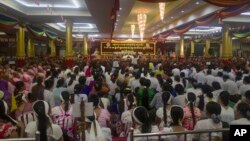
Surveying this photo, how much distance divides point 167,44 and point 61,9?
24004 millimetres

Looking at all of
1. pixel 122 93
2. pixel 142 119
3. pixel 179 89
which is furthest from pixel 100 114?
pixel 122 93

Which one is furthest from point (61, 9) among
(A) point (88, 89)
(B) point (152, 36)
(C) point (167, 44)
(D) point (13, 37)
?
(C) point (167, 44)

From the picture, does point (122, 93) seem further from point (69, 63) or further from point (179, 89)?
point (69, 63)

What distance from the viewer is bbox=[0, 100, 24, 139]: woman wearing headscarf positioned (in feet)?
13.1

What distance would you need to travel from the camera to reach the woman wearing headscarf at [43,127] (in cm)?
394

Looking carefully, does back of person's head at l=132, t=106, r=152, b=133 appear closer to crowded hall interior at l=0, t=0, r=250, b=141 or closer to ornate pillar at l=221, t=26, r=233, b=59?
crowded hall interior at l=0, t=0, r=250, b=141

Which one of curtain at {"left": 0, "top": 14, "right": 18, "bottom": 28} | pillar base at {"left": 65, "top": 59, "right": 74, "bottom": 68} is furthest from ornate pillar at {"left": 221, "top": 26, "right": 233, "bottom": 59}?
curtain at {"left": 0, "top": 14, "right": 18, "bottom": 28}

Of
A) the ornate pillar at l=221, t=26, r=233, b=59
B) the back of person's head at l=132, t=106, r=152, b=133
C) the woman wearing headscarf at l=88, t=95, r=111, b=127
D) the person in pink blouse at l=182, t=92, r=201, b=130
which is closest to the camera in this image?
the back of person's head at l=132, t=106, r=152, b=133

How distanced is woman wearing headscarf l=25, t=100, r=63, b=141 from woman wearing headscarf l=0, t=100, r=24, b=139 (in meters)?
0.18

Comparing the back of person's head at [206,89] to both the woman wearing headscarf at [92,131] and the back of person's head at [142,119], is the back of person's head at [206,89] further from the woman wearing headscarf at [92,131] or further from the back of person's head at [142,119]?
the woman wearing headscarf at [92,131]

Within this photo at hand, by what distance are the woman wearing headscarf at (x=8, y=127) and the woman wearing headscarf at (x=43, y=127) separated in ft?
0.58

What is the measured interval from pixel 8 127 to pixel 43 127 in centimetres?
49

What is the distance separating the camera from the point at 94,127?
13.2 ft

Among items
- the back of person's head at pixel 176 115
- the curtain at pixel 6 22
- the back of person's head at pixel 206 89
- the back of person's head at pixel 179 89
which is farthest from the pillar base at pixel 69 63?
the back of person's head at pixel 176 115
